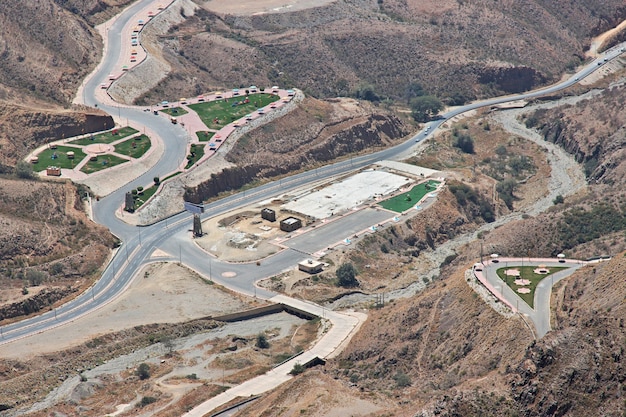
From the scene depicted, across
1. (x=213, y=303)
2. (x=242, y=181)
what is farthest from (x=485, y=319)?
(x=242, y=181)

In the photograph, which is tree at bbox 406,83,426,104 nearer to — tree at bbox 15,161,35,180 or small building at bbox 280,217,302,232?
small building at bbox 280,217,302,232

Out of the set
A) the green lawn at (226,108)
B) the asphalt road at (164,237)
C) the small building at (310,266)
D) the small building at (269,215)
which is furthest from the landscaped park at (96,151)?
the small building at (310,266)

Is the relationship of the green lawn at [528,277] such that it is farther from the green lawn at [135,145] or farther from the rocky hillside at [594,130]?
the green lawn at [135,145]

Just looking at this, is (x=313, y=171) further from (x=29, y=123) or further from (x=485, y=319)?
(x=485, y=319)

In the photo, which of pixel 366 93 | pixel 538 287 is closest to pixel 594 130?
pixel 366 93

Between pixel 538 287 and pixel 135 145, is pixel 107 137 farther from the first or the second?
pixel 538 287

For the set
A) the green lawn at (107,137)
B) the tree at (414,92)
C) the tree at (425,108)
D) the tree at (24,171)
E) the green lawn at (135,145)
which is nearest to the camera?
the tree at (24,171)
